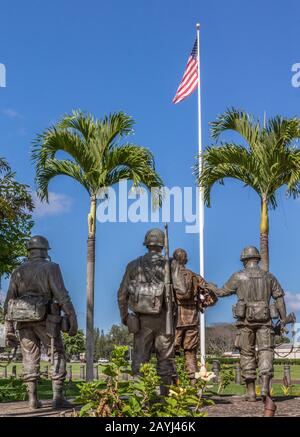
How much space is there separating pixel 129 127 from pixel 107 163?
1109 mm

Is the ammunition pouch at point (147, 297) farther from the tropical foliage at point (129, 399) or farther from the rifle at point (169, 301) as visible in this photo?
the tropical foliage at point (129, 399)

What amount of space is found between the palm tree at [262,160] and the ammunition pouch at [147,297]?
7040 millimetres

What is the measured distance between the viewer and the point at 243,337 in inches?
400

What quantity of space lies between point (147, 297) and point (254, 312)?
233cm

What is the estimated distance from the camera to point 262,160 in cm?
1533

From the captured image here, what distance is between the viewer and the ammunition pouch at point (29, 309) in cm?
863

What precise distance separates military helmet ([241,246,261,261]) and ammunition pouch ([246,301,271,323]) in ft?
2.26

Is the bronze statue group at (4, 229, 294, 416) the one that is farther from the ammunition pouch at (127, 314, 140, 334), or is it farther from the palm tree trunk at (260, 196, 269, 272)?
the palm tree trunk at (260, 196, 269, 272)

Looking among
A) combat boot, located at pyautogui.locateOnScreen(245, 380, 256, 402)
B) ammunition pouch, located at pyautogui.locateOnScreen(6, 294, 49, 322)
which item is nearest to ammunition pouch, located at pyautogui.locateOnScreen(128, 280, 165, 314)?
ammunition pouch, located at pyautogui.locateOnScreen(6, 294, 49, 322)

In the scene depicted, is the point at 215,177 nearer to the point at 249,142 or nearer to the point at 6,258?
the point at 249,142

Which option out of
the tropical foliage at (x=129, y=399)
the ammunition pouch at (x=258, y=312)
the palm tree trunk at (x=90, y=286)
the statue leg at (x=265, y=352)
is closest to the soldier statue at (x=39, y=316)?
the ammunition pouch at (x=258, y=312)

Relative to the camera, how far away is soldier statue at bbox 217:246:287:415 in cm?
998

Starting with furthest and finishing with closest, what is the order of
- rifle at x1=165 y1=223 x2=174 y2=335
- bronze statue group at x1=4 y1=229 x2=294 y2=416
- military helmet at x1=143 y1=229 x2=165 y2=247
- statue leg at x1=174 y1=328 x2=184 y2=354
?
statue leg at x1=174 y1=328 x2=184 y2=354, military helmet at x1=143 y1=229 x2=165 y2=247, bronze statue group at x1=4 y1=229 x2=294 y2=416, rifle at x1=165 y1=223 x2=174 y2=335
